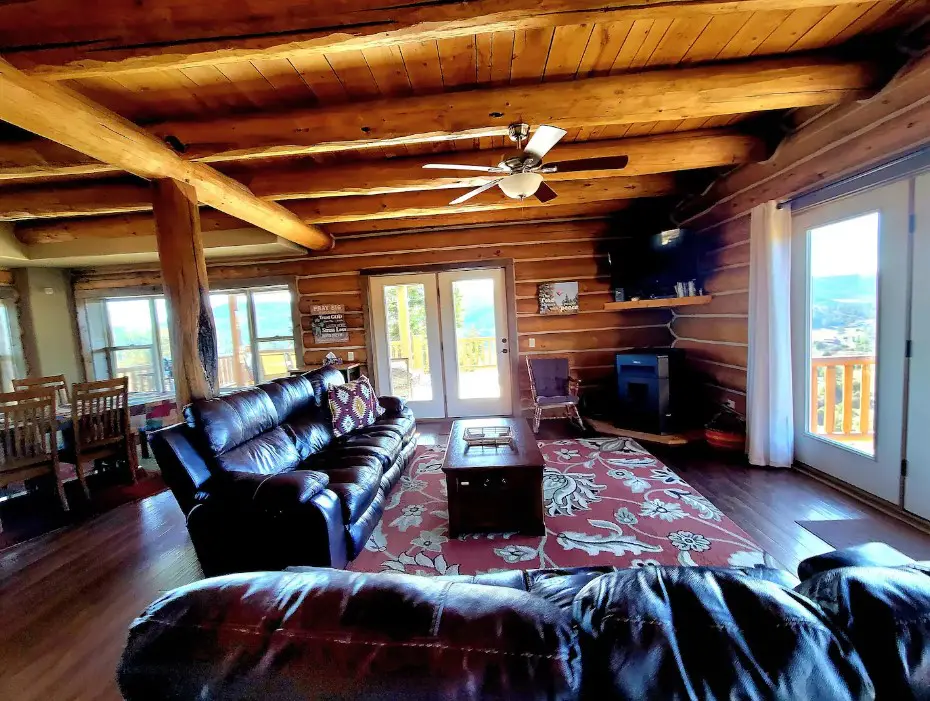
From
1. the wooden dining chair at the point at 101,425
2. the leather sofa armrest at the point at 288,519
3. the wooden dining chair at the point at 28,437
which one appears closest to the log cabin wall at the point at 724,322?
the leather sofa armrest at the point at 288,519

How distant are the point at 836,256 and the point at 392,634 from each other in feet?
12.8

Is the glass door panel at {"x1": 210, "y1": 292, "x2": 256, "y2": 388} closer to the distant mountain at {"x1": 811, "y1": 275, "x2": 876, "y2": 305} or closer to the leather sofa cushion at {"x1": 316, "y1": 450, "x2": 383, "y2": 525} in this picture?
the leather sofa cushion at {"x1": 316, "y1": 450, "x2": 383, "y2": 525}

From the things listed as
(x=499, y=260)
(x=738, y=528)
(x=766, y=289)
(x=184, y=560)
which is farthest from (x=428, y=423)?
(x=766, y=289)

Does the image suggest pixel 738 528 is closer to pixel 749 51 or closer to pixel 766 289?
pixel 766 289

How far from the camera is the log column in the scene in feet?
8.90

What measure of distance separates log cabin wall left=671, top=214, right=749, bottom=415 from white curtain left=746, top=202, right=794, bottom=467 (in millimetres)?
290

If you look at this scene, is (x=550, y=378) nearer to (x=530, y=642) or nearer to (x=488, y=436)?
(x=488, y=436)

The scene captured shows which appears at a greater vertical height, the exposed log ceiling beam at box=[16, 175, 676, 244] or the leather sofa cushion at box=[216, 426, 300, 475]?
the exposed log ceiling beam at box=[16, 175, 676, 244]

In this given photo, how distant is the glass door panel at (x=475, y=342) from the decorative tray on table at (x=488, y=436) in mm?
2261

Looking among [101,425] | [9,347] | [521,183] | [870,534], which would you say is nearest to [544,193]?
[521,183]

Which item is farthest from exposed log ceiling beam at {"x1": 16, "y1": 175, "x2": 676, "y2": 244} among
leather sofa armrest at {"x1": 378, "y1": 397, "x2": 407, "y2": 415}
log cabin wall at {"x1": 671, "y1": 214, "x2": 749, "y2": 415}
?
leather sofa armrest at {"x1": 378, "y1": 397, "x2": 407, "y2": 415}

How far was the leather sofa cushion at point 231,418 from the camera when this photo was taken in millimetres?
2326

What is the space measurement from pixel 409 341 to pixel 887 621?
202 inches

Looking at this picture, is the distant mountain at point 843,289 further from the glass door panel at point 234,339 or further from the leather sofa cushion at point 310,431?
the glass door panel at point 234,339
